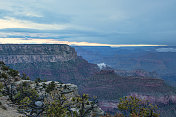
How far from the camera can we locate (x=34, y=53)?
162m

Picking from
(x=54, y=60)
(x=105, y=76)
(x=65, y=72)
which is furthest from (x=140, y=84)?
(x=54, y=60)

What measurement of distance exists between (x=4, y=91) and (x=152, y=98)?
351 feet

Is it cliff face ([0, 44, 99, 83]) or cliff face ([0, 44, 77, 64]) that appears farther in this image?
cliff face ([0, 44, 99, 83])

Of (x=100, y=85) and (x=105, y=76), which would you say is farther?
(x=105, y=76)

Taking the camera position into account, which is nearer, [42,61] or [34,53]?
[34,53]

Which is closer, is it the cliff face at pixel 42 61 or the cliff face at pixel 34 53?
the cliff face at pixel 34 53

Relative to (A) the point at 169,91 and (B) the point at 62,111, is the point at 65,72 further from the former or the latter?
(B) the point at 62,111

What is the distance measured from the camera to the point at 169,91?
111 m

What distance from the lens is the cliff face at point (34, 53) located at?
146 metres

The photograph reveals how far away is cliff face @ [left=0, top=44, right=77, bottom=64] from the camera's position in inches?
5758

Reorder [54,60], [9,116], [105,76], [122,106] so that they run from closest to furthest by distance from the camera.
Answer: [9,116] → [122,106] → [105,76] → [54,60]

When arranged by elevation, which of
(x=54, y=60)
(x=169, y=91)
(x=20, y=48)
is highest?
(x=20, y=48)

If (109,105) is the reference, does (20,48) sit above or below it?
above

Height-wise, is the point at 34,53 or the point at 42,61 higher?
the point at 34,53
